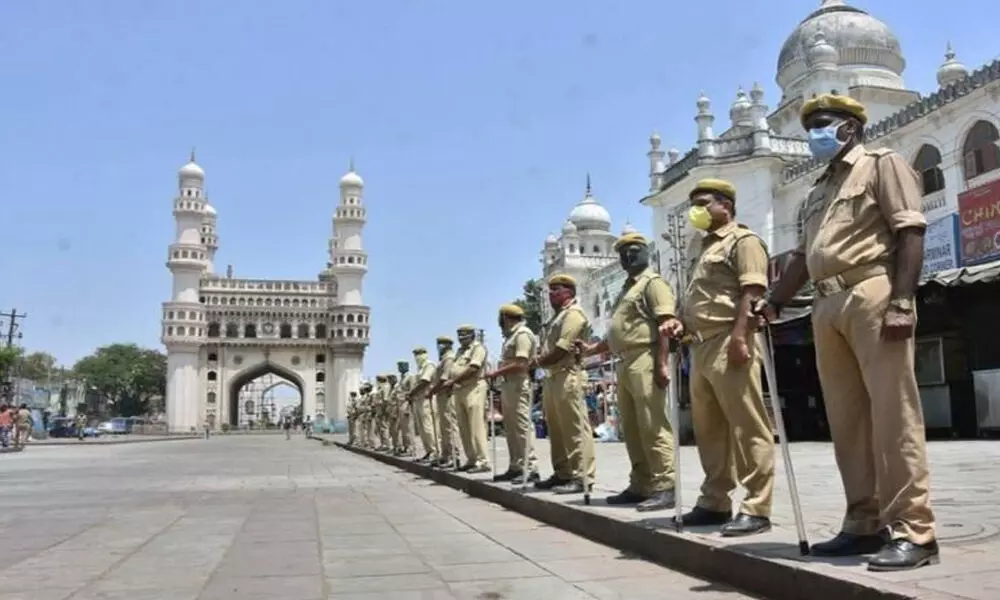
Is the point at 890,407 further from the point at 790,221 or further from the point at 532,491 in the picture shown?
the point at 790,221

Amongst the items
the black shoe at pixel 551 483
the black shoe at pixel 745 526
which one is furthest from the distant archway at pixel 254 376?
the black shoe at pixel 745 526

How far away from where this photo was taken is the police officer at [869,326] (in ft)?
11.0

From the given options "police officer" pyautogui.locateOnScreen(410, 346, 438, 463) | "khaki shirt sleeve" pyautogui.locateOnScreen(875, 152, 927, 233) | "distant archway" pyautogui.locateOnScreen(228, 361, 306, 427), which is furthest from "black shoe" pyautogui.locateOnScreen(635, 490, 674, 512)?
"distant archway" pyautogui.locateOnScreen(228, 361, 306, 427)

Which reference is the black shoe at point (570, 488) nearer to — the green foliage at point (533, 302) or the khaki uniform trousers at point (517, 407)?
the khaki uniform trousers at point (517, 407)

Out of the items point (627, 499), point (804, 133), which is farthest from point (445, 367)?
point (804, 133)

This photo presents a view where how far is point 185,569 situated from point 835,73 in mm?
33420

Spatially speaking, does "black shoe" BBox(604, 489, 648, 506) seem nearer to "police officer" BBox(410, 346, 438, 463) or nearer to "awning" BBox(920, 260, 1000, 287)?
"police officer" BBox(410, 346, 438, 463)

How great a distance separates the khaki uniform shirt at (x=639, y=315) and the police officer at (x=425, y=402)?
7.35 meters

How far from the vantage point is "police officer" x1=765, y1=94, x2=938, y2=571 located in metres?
3.34

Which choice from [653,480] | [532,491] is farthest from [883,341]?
[532,491]

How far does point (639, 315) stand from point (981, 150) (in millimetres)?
19446

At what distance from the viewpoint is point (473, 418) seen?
1043 cm

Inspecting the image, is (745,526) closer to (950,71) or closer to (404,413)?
(404,413)

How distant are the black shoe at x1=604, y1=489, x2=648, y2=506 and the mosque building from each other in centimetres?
202
